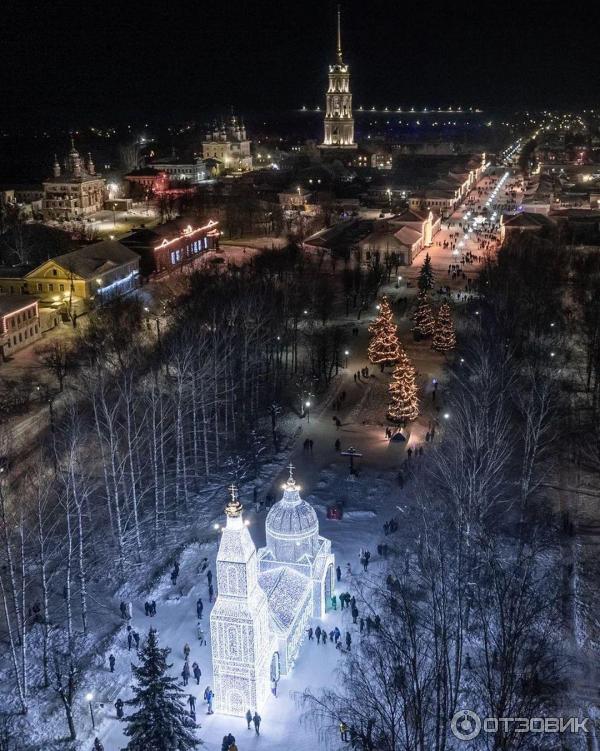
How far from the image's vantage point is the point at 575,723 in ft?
46.3

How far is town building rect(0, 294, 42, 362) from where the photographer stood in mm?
38062

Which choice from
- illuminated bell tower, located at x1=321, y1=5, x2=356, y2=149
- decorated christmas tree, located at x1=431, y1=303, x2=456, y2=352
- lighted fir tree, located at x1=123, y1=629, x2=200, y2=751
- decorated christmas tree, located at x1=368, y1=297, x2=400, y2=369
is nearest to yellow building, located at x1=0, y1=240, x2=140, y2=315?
decorated christmas tree, located at x1=368, y1=297, x2=400, y2=369

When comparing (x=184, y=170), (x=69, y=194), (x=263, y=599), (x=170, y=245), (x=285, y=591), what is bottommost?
(x=285, y=591)

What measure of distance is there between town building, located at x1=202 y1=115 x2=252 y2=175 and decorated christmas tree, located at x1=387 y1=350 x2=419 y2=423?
8242 centimetres

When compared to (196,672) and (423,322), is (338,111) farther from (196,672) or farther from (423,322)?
(196,672)

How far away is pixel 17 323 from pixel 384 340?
60.1ft

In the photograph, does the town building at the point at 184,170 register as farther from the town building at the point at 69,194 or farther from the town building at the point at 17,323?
the town building at the point at 17,323

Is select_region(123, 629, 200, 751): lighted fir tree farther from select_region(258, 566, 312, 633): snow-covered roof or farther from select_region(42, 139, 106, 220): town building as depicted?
select_region(42, 139, 106, 220): town building

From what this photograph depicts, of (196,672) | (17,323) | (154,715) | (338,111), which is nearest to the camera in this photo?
(154,715)

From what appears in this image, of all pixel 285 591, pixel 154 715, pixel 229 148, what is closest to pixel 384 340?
pixel 285 591

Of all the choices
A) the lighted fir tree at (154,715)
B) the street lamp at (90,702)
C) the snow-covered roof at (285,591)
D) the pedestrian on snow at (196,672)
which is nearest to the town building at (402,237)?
the snow-covered roof at (285,591)

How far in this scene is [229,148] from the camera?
111062 mm

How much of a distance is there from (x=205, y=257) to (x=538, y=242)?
80.8 ft

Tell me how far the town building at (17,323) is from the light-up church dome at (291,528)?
2382cm
